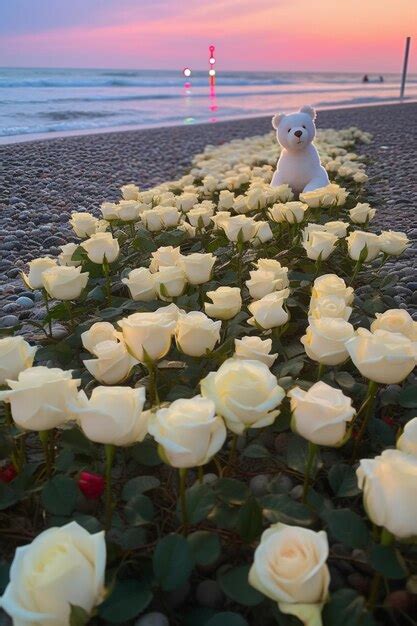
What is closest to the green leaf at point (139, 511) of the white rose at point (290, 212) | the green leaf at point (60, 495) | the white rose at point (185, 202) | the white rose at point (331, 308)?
the green leaf at point (60, 495)

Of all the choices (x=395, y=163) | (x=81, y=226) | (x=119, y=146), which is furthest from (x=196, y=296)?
(x=119, y=146)

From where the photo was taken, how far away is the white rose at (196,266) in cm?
153

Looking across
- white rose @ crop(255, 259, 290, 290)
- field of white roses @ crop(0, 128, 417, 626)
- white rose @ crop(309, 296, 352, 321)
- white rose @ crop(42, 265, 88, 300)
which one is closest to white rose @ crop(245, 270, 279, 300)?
field of white roses @ crop(0, 128, 417, 626)

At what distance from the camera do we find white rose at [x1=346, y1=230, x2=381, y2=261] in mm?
1724

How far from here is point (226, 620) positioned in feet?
2.70

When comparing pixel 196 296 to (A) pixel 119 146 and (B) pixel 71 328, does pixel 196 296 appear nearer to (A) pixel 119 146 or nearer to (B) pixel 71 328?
(B) pixel 71 328

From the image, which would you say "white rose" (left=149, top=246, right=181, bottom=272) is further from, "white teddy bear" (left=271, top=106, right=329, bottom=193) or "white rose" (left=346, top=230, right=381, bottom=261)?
"white teddy bear" (left=271, top=106, right=329, bottom=193)

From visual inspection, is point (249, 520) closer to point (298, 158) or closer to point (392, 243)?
point (392, 243)

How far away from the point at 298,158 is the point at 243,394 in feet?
9.95

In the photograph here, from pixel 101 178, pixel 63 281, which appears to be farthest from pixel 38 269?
pixel 101 178

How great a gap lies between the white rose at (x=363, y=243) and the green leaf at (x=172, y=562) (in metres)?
1.15

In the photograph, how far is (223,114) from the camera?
486 inches

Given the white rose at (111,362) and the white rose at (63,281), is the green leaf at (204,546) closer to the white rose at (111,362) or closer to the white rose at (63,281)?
the white rose at (111,362)

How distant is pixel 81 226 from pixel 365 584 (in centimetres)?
168
